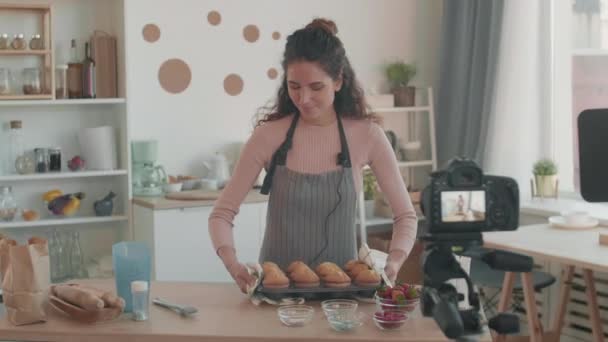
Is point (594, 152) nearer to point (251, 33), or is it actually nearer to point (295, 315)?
point (295, 315)

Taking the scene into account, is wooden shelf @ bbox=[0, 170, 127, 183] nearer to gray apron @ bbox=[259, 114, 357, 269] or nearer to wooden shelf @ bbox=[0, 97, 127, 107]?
wooden shelf @ bbox=[0, 97, 127, 107]

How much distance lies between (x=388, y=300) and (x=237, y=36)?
3.00 metres

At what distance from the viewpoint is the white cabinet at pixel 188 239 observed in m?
4.24

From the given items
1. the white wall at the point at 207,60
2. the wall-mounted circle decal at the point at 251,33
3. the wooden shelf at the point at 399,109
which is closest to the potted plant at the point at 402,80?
the wooden shelf at the point at 399,109

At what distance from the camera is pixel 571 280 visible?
4.07m

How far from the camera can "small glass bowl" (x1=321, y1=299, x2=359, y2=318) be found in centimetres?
214

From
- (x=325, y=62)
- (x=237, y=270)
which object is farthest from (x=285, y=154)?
(x=237, y=270)

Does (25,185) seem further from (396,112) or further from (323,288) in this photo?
(323,288)

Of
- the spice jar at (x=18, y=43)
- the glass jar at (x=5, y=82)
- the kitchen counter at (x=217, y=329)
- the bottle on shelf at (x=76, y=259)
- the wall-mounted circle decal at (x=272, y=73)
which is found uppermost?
the spice jar at (x=18, y=43)

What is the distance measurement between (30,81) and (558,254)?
254 cm

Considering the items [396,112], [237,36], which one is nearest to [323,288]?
[237,36]

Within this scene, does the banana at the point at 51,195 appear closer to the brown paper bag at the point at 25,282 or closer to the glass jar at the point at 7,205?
the glass jar at the point at 7,205

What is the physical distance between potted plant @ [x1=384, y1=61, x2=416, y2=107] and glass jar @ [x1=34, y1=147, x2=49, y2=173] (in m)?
2.05

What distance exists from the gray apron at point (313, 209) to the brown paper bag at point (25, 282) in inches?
28.3
